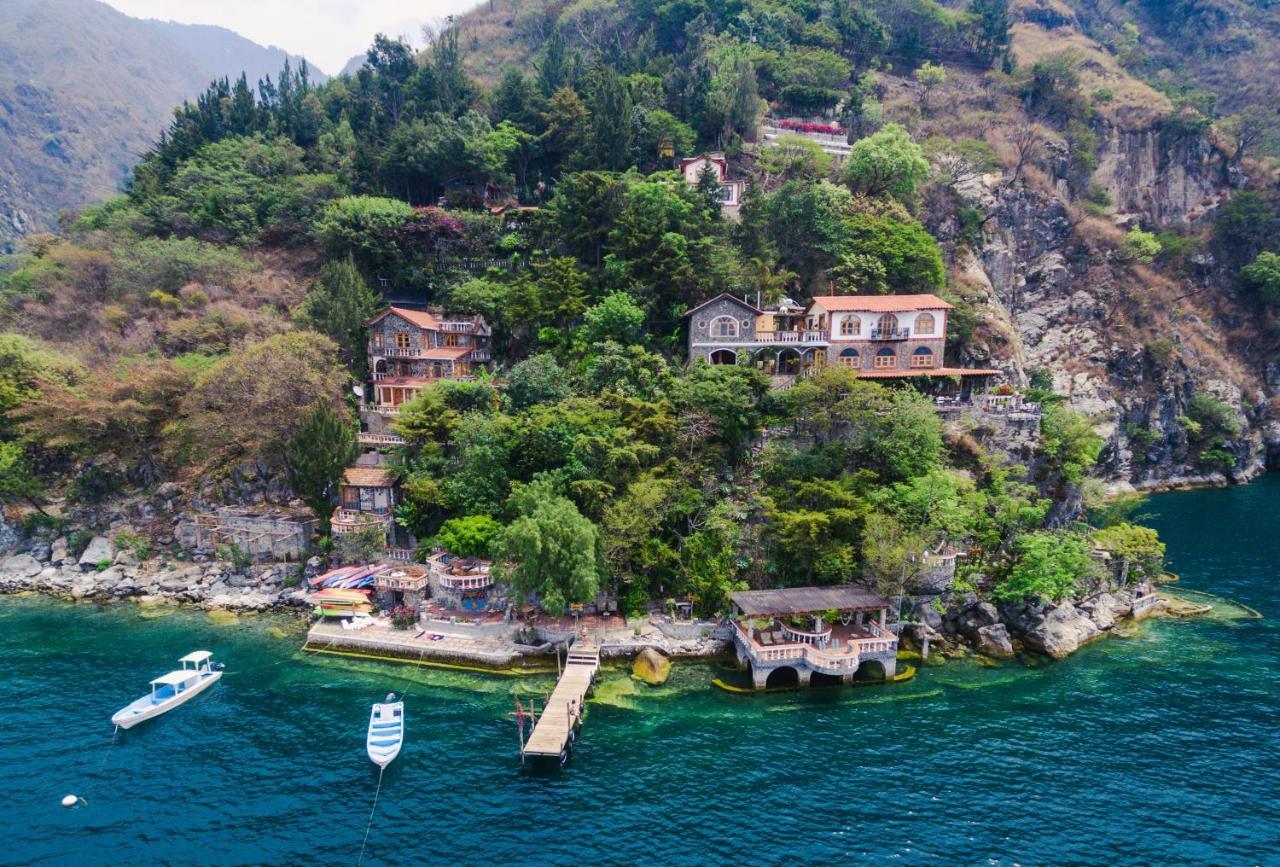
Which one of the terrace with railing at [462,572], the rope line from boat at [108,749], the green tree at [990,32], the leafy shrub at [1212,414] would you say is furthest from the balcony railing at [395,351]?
the green tree at [990,32]

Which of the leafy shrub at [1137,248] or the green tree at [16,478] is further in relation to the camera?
the leafy shrub at [1137,248]

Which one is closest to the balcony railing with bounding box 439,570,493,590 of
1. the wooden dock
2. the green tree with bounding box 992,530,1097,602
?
the wooden dock

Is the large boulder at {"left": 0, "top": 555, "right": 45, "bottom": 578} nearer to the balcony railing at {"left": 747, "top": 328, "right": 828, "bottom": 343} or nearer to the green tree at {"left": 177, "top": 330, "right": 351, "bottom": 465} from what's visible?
the green tree at {"left": 177, "top": 330, "right": 351, "bottom": 465}

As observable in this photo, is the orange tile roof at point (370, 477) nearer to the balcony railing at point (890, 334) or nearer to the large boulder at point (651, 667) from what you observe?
the large boulder at point (651, 667)

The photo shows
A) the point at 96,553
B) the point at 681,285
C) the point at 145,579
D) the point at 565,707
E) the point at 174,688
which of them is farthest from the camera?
the point at 681,285

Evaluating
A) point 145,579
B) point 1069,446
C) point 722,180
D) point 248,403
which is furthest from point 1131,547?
point 145,579

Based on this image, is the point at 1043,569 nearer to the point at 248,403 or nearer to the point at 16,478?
the point at 248,403

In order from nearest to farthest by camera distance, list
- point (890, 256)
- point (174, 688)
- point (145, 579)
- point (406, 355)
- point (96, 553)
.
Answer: point (174, 688) → point (145, 579) → point (96, 553) → point (406, 355) → point (890, 256)
